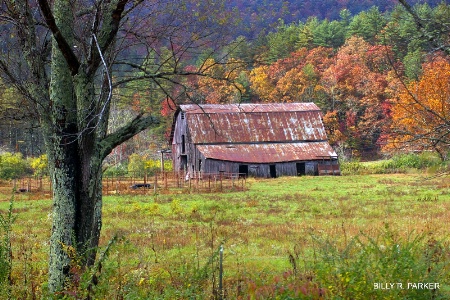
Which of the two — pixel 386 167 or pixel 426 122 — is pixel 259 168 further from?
pixel 426 122

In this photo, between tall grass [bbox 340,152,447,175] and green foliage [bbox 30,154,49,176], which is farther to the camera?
tall grass [bbox 340,152,447,175]

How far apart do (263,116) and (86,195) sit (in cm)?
4600

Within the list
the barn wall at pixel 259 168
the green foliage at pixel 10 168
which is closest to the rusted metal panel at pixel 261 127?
the barn wall at pixel 259 168

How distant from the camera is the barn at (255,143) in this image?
47.5m

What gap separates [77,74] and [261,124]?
4536 cm

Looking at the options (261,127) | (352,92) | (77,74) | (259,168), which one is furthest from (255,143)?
(77,74)

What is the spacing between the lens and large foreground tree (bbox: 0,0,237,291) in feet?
20.3

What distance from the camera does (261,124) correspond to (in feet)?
168

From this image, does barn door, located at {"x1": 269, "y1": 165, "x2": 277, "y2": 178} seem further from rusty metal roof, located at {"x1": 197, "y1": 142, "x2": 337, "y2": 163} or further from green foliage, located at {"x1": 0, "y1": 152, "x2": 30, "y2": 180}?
green foliage, located at {"x1": 0, "y1": 152, "x2": 30, "y2": 180}

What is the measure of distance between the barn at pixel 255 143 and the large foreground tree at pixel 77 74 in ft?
128

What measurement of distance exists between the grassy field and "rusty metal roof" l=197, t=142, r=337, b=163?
60.7 ft

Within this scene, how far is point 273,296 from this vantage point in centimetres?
630

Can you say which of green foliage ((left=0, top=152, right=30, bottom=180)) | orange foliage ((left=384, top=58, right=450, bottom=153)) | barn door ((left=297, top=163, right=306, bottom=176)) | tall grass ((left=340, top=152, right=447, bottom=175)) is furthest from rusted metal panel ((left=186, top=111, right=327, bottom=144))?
orange foliage ((left=384, top=58, right=450, bottom=153))

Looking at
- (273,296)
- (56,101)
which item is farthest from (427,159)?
(56,101)
